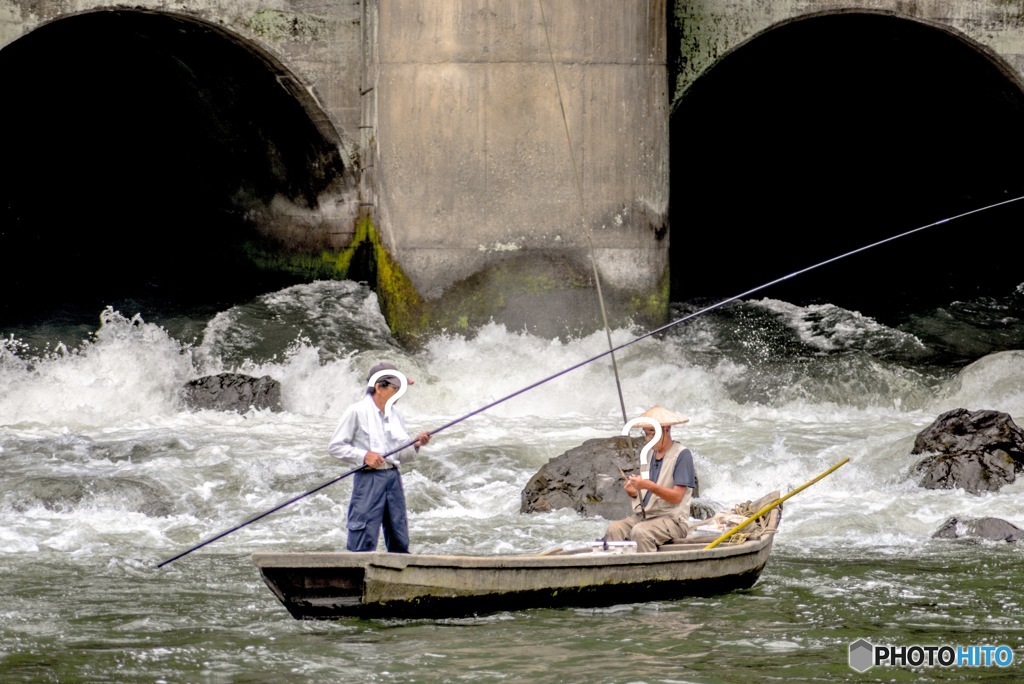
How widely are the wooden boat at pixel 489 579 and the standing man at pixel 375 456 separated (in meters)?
0.39

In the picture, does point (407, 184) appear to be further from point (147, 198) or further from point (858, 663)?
point (858, 663)

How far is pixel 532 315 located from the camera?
16312 millimetres

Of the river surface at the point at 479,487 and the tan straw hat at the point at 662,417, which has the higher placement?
the tan straw hat at the point at 662,417

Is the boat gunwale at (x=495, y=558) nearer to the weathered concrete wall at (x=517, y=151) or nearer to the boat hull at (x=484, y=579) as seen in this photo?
the boat hull at (x=484, y=579)

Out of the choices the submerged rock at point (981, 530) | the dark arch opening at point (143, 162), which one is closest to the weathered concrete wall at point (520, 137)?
the dark arch opening at point (143, 162)

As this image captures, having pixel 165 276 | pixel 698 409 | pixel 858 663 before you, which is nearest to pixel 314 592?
pixel 858 663

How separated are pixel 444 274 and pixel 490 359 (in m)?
1.13

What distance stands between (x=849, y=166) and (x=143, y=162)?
422 inches

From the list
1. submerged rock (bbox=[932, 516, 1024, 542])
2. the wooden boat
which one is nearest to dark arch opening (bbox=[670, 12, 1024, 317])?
submerged rock (bbox=[932, 516, 1024, 542])

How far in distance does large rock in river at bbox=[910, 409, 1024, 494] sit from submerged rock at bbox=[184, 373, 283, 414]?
21.5 feet

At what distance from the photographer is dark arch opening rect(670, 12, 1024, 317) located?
18.8 m

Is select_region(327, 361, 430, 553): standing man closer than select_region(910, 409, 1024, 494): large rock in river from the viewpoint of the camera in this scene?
Yes

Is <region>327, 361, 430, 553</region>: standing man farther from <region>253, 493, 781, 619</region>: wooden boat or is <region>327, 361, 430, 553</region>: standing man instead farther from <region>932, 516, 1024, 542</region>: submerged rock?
<region>932, 516, 1024, 542</region>: submerged rock

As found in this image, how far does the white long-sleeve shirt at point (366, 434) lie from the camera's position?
815 centimetres
